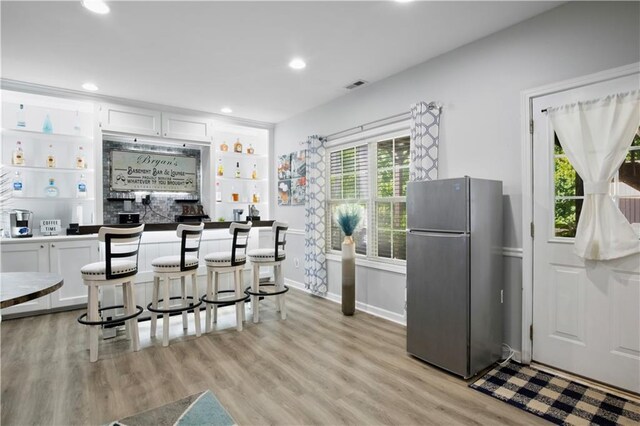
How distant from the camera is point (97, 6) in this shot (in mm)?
2584

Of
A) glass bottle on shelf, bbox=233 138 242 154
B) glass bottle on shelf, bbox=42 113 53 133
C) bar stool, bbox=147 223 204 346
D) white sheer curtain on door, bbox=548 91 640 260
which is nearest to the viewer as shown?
white sheer curtain on door, bbox=548 91 640 260

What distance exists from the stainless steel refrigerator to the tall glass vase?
1164mm

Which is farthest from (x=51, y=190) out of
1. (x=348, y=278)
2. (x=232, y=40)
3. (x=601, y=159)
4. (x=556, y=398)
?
(x=601, y=159)

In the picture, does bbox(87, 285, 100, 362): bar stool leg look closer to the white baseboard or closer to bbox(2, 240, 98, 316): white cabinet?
bbox(2, 240, 98, 316): white cabinet

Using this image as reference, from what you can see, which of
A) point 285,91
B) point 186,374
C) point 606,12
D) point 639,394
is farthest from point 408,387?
point 285,91

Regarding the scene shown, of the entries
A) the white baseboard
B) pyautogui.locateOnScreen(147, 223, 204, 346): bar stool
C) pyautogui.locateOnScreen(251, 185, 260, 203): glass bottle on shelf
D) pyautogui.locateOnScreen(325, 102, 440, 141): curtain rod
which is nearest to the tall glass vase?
the white baseboard

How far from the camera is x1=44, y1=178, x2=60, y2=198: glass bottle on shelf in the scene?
4655 millimetres

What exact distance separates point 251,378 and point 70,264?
3.16 m

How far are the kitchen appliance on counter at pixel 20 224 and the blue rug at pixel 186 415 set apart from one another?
11.3 feet

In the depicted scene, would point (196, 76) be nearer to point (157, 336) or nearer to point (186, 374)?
point (157, 336)

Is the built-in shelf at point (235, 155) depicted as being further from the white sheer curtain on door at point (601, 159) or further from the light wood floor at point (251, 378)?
the white sheer curtain on door at point (601, 159)

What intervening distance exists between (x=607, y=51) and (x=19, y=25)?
467 centimetres

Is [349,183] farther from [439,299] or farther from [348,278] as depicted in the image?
[439,299]

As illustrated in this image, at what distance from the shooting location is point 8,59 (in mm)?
3488
